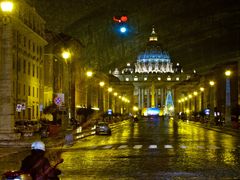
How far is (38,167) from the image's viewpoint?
10375 millimetres

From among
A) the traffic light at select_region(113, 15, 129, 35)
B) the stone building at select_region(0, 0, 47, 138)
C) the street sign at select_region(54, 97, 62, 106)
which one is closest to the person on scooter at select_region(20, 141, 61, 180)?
the traffic light at select_region(113, 15, 129, 35)

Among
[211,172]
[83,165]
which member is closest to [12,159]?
[83,165]

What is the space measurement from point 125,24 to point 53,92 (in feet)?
222

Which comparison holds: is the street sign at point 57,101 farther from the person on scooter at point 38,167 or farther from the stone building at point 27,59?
the person on scooter at point 38,167

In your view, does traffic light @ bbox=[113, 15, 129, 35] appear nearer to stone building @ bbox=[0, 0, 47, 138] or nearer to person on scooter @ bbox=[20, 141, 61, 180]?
person on scooter @ bbox=[20, 141, 61, 180]

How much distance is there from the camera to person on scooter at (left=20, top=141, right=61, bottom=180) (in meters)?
10.3

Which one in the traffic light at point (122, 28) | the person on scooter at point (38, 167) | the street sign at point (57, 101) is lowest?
the person on scooter at point (38, 167)

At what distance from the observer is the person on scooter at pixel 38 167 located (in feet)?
33.9

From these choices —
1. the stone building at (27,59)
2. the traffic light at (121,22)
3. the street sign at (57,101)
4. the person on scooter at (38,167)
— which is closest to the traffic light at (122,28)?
the traffic light at (121,22)

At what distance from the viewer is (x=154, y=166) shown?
67.9ft

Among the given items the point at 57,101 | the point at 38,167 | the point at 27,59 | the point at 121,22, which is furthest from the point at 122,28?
the point at 27,59

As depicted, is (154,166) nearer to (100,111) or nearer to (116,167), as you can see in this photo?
(116,167)

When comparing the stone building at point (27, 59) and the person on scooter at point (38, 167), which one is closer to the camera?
the person on scooter at point (38, 167)

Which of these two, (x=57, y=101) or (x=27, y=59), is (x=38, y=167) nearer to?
(x=57, y=101)
